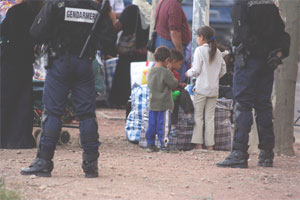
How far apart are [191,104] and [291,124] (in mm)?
1357

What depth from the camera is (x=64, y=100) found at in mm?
6844

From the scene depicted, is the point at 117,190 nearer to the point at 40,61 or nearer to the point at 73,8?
the point at 73,8

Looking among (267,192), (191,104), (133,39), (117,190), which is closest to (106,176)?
(117,190)

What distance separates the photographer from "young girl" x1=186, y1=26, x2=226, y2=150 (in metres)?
9.49

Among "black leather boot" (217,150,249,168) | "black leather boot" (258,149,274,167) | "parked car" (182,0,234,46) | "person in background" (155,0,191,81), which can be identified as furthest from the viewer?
"parked car" (182,0,234,46)

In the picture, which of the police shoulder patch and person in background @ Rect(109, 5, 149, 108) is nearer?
the police shoulder patch

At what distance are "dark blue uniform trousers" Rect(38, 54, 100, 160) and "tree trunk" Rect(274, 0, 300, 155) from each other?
333 centimetres

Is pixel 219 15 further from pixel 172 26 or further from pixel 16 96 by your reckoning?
pixel 16 96

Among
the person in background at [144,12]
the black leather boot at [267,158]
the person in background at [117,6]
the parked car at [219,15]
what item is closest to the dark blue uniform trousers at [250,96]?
the black leather boot at [267,158]

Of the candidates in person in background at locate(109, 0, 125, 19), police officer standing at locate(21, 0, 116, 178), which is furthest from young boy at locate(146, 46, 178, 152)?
person in background at locate(109, 0, 125, 19)

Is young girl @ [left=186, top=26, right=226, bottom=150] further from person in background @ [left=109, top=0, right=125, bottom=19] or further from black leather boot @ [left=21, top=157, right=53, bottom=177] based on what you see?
person in background @ [left=109, top=0, right=125, bottom=19]

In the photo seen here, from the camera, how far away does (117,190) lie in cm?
629

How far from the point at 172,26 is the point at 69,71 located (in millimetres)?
4109

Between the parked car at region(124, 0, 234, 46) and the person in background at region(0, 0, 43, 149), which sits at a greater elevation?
the parked car at region(124, 0, 234, 46)
